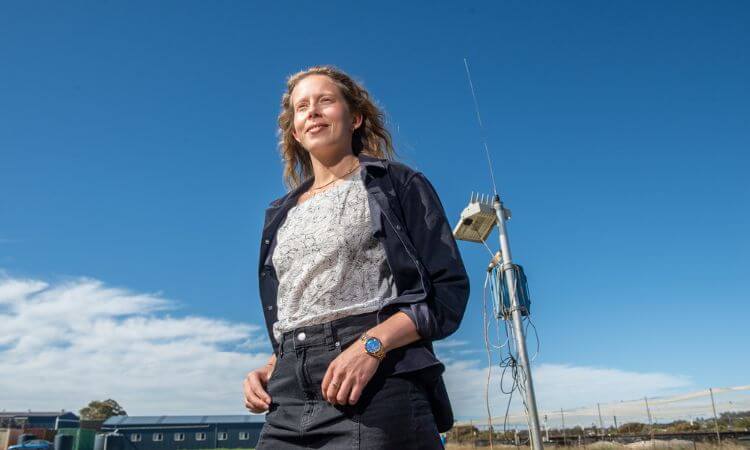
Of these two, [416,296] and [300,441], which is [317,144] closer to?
[416,296]

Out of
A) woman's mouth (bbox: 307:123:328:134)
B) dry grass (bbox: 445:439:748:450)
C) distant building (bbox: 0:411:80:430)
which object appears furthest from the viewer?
distant building (bbox: 0:411:80:430)

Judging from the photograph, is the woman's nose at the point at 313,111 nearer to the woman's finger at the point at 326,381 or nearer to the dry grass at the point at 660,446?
the woman's finger at the point at 326,381

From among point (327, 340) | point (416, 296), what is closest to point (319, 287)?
A: point (327, 340)

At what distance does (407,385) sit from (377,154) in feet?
3.31

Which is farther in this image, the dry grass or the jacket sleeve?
the dry grass

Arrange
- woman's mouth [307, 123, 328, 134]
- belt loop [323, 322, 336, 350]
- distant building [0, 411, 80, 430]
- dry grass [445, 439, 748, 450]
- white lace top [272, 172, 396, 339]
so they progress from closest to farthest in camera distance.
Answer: belt loop [323, 322, 336, 350]
white lace top [272, 172, 396, 339]
woman's mouth [307, 123, 328, 134]
dry grass [445, 439, 748, 450]
distant building [0, 411, 80, 430]

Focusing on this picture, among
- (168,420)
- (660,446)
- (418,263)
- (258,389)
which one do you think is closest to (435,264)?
(418,263)

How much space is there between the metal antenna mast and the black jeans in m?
7.09

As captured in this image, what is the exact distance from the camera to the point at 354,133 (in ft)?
6.54

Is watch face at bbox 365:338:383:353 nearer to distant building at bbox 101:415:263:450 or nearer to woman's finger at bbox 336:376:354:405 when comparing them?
woman's finger at bbox 336:376:354:405

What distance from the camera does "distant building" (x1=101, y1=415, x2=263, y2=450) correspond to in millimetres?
43750

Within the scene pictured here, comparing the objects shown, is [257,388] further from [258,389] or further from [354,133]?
[354,133]

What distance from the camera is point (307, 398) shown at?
129cm

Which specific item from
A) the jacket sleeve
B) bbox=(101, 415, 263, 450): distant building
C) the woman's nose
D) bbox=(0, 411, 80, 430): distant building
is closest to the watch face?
the jacket sleeve
